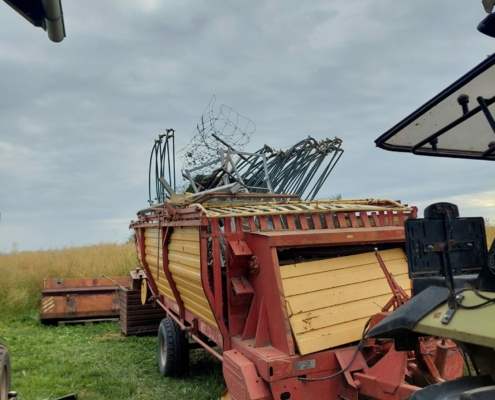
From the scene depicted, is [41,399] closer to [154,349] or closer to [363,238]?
[154,349]

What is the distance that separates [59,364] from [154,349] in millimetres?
1450

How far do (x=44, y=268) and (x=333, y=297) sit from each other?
441 inches

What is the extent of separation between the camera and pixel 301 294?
3.76 m

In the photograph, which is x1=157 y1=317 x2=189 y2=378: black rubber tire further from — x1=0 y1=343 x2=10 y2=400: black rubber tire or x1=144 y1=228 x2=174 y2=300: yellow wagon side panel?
x1=0 y1=343 x2=10 y2=400: black rubber tire

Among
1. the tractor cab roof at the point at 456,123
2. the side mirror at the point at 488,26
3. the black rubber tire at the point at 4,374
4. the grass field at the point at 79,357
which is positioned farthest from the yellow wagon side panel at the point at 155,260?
the side mirror at the point at 488,26

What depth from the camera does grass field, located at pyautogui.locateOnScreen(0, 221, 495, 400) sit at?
5.63 metres

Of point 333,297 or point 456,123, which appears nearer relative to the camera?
point 456,123

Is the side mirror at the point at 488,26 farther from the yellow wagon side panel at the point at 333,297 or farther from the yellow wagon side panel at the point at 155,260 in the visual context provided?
the yellow wagon side panel at the point at 155,260

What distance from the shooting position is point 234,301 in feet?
13.6

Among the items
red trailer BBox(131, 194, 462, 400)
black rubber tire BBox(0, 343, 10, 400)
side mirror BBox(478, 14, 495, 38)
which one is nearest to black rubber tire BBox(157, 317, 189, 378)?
red trailer BBox(131, 194, 462, 400)

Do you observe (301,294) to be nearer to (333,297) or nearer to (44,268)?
(333,297)

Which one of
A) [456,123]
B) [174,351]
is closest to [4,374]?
[174,351]

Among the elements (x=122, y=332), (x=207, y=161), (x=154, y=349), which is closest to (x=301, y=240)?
(x=207, y=161)

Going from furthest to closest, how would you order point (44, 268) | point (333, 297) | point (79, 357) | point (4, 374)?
point (44, 268) < point (79, 357) < point (4, 374) < point (333, 297)
